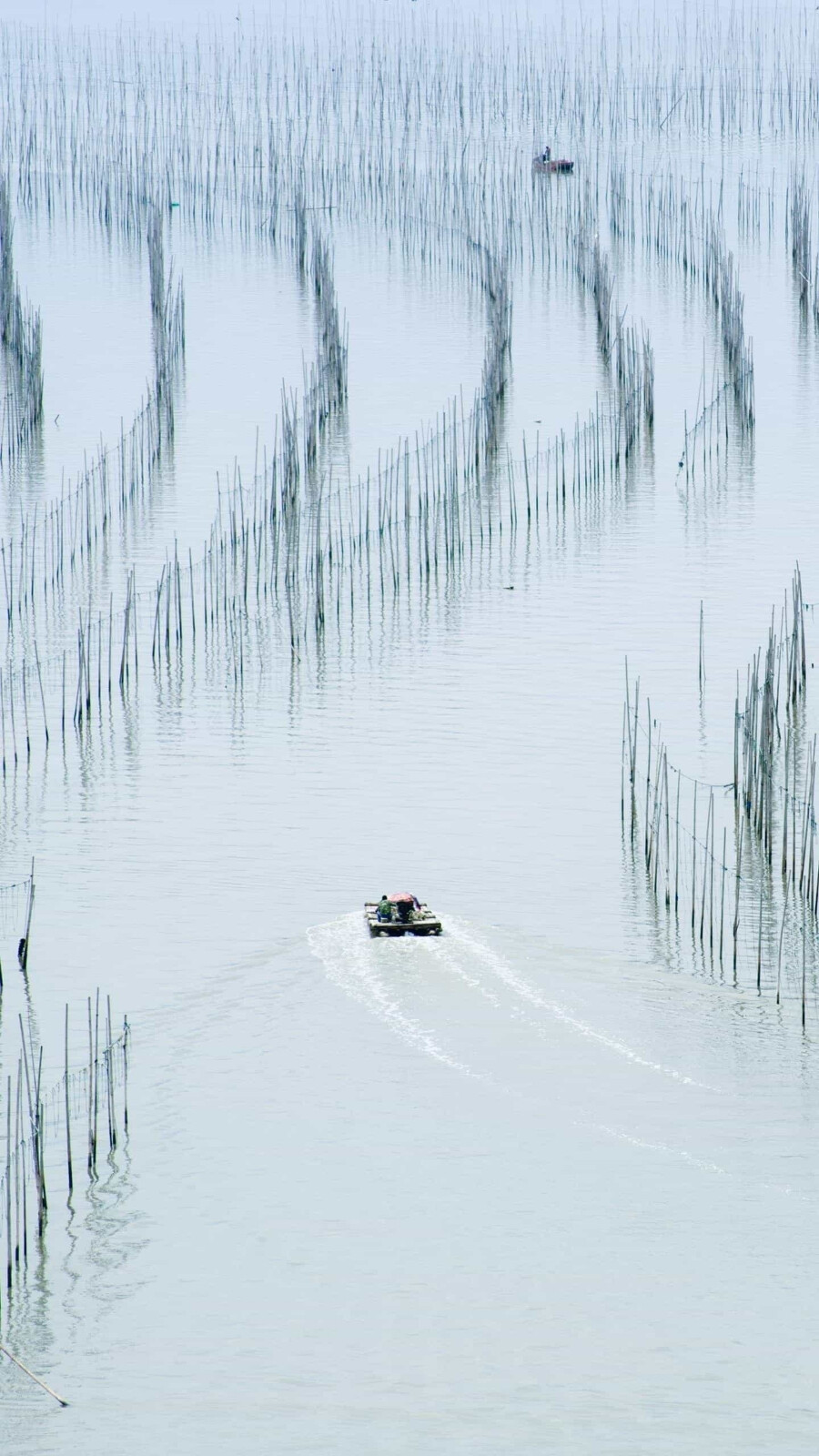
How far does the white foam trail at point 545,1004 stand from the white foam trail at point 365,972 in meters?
0.35

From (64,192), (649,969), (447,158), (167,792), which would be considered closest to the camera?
(649,969)

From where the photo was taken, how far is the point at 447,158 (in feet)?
145

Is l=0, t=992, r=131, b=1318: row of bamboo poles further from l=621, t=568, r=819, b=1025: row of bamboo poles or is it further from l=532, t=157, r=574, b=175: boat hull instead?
l=532, t=157, r=574, b=175: boat hull

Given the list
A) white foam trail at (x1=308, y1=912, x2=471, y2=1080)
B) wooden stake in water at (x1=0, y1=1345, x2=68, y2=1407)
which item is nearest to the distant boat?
white foam trail at (x1=308, y1=912, x2=471, y2=1080)

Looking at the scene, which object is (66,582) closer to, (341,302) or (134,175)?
(341,302)

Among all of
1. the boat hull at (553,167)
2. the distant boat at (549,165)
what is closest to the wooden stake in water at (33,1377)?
the distant boat at (549,165)

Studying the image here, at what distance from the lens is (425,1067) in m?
11.1

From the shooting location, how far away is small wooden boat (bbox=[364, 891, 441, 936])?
483 inches

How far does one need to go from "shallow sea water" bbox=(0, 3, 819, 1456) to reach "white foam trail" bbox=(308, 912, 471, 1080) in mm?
25

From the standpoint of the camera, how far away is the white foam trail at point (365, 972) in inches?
446

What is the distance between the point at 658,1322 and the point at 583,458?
52.3ft

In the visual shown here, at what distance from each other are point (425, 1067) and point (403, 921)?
4.37 feet

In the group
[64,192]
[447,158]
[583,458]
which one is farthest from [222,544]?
[447,158]

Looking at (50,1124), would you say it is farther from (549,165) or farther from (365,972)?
(549,165)
